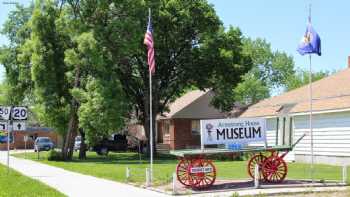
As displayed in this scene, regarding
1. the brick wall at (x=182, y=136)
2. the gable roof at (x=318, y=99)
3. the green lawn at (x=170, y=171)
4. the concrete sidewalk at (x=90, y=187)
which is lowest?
the concrete sidewalk at (x=90, y=187)

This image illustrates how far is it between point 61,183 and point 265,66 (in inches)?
3172

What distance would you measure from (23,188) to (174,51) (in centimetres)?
2842

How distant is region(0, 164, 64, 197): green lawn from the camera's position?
56.5ft

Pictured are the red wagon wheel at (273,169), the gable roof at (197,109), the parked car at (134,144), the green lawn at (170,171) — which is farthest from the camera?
the parked car at (134,144)

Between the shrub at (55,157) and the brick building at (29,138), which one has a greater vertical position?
the brick building at (29,138)

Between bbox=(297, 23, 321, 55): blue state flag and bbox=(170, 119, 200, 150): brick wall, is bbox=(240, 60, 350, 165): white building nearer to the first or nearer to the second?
bbox=(297, 23, 321, 55): blue state flag

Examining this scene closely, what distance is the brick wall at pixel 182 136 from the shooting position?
54831 millimetres

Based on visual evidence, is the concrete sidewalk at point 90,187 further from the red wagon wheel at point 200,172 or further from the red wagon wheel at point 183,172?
the red wagon wheel at point 200,172

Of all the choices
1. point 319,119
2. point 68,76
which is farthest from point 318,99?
point 68,76

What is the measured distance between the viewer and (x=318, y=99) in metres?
30.7

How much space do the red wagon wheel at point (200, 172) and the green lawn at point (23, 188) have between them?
12.8 ft

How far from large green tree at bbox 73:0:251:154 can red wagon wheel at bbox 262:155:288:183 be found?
23.4m

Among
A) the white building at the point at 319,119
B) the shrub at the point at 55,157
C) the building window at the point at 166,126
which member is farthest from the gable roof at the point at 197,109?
the white building at the point at 319,119

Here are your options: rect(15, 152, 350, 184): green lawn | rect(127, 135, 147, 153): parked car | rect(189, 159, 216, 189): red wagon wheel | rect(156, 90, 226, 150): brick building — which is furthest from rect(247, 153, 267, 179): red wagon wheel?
rect(127, 135, 147, 153): parked car
